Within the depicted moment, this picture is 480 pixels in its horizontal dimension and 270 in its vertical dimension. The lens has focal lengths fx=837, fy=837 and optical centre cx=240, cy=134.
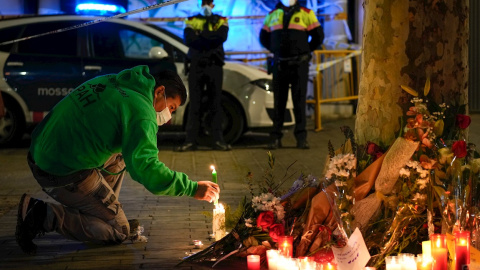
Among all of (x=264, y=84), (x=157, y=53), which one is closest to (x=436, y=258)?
(x=157, y=53)

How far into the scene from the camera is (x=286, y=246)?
5.23m

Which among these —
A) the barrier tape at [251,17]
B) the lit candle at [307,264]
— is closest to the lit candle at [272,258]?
the lit candle at [307,264]

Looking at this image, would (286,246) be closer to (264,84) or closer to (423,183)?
(423,183)

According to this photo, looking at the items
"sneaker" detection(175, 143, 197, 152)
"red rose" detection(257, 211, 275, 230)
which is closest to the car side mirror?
"sneaker" detection(175, 143, 197, 152)

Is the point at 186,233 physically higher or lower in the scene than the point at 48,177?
lower

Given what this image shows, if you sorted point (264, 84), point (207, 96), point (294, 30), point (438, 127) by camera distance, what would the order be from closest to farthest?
point (438, 127) → point (294, 30) → point (207, 96) → point (264, 84)

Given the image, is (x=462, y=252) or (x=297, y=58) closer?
(x=462, y=252)

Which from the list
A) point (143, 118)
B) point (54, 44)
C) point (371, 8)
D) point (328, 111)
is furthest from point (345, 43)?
point (143, 118)

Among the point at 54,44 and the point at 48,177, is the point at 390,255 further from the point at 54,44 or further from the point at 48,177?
the point at 54,44

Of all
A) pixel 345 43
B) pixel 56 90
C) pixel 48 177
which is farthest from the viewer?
pixel 345 43

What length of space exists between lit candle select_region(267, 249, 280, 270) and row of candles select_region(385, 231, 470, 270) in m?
0.70

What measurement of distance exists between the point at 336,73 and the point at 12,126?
6.34m

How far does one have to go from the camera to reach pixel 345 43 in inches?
640

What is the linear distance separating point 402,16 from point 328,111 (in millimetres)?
10605
